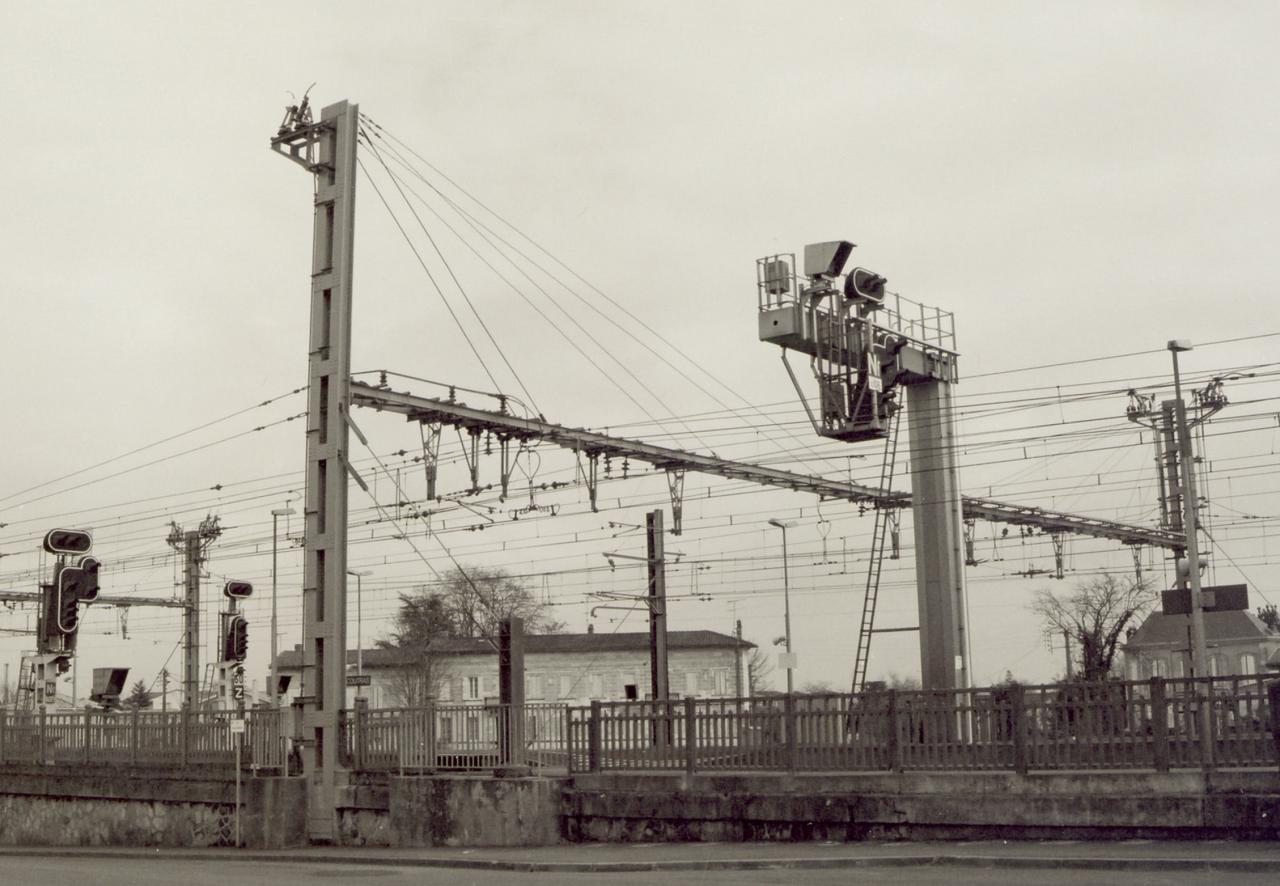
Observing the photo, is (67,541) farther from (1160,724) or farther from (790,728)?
(1160,724)

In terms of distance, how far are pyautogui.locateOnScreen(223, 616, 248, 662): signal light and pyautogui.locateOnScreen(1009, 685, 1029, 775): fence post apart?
26.2 m

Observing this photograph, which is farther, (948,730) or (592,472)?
(592,472)

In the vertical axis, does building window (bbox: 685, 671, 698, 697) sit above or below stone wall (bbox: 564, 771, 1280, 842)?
above

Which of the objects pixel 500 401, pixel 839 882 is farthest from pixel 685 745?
pixel 500 401

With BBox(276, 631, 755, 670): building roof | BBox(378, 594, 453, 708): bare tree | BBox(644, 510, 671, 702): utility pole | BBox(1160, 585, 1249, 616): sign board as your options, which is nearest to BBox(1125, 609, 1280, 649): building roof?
BBox(276, 631, 755, 670): building roof

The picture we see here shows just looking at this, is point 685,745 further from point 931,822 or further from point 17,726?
point 17,726

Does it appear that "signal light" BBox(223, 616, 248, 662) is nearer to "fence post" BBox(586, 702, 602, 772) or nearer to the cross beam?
the cross beam

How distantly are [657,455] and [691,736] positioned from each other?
13.6 meters

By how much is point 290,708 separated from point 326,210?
362 inches

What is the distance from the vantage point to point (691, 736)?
20828mm

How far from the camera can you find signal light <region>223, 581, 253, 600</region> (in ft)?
128

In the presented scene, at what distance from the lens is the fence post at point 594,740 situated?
71.9ft

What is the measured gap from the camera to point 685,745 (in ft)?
68.5

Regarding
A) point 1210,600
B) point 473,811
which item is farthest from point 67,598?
point 1210,600
